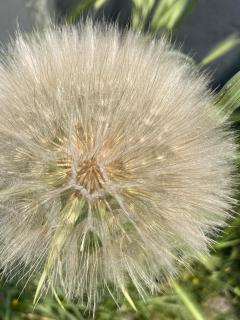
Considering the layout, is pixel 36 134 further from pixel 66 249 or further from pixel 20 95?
pixel 66 249

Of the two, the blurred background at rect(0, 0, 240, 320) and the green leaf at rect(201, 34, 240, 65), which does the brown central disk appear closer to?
the blurred background at rect(0, 0, 240, 320)

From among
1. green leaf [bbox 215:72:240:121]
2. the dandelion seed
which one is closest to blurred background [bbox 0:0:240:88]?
green leaf [bbox 215:72:240:121]

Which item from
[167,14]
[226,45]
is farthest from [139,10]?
[226,45]

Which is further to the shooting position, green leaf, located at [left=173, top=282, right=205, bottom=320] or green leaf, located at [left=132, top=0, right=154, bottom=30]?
green leaf, located at [left=132, top=0, right=154, bottom=30]

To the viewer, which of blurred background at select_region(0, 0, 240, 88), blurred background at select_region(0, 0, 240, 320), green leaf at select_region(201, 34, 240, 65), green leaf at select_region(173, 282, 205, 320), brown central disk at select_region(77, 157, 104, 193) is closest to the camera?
brown central disk at select_region(77, 157, 104, 193)

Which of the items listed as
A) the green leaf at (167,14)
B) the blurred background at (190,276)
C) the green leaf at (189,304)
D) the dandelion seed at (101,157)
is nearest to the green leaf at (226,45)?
the blurred background at (190,276)

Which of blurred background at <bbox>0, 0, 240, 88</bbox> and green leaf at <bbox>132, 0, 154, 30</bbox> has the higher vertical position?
blurred background at <bbox>0, 0, 240, 88</bbox>

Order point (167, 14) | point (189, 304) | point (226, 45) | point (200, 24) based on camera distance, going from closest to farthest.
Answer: point (189, 304) → point (167, 14) → point (226, 45) → point (200, 24)

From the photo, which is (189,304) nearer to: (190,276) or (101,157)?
(190,276)

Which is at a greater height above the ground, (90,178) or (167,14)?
(167,14)
